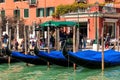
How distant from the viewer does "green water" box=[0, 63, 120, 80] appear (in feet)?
63.1

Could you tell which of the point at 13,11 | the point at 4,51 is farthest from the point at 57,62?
the point at 13,11

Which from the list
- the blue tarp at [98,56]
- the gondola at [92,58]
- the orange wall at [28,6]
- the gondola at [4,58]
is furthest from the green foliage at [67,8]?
the gondola at [92,58]

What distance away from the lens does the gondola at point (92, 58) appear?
20.9 meters

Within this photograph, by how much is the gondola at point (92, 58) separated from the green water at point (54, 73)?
296mm

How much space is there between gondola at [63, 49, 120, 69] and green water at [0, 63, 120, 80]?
11.7 inches

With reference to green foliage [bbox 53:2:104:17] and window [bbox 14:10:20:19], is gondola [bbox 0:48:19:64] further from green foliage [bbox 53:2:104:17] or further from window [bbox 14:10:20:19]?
window [bbox 14:10:20:19]

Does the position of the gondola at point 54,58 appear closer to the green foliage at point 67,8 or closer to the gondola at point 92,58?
the gondola at point 92,58

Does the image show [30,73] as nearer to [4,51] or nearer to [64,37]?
[4,51]

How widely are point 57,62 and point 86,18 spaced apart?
1276 cm

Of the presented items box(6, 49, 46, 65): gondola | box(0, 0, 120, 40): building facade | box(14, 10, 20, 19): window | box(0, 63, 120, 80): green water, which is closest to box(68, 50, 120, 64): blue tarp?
box(0, 63, 120, 80): green water

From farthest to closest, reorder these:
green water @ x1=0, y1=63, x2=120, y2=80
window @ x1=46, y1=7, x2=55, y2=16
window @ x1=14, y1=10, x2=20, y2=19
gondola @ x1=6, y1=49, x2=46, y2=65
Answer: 1. window @ x1=14, y1=10, x2=20, y2=19
2. window @ x1=46, y1=7, x2=55, y2=16
3. gondola @ x1=6, y1=49, x2=46, y2=65
4. green water @ x1=0, y1=63, x2=120, y2=80

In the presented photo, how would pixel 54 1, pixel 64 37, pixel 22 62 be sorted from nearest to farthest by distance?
pixel 22 62
pixel 64 37
pixel 54 1

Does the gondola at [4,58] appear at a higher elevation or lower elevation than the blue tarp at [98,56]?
lower

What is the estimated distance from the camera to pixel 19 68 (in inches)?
932
